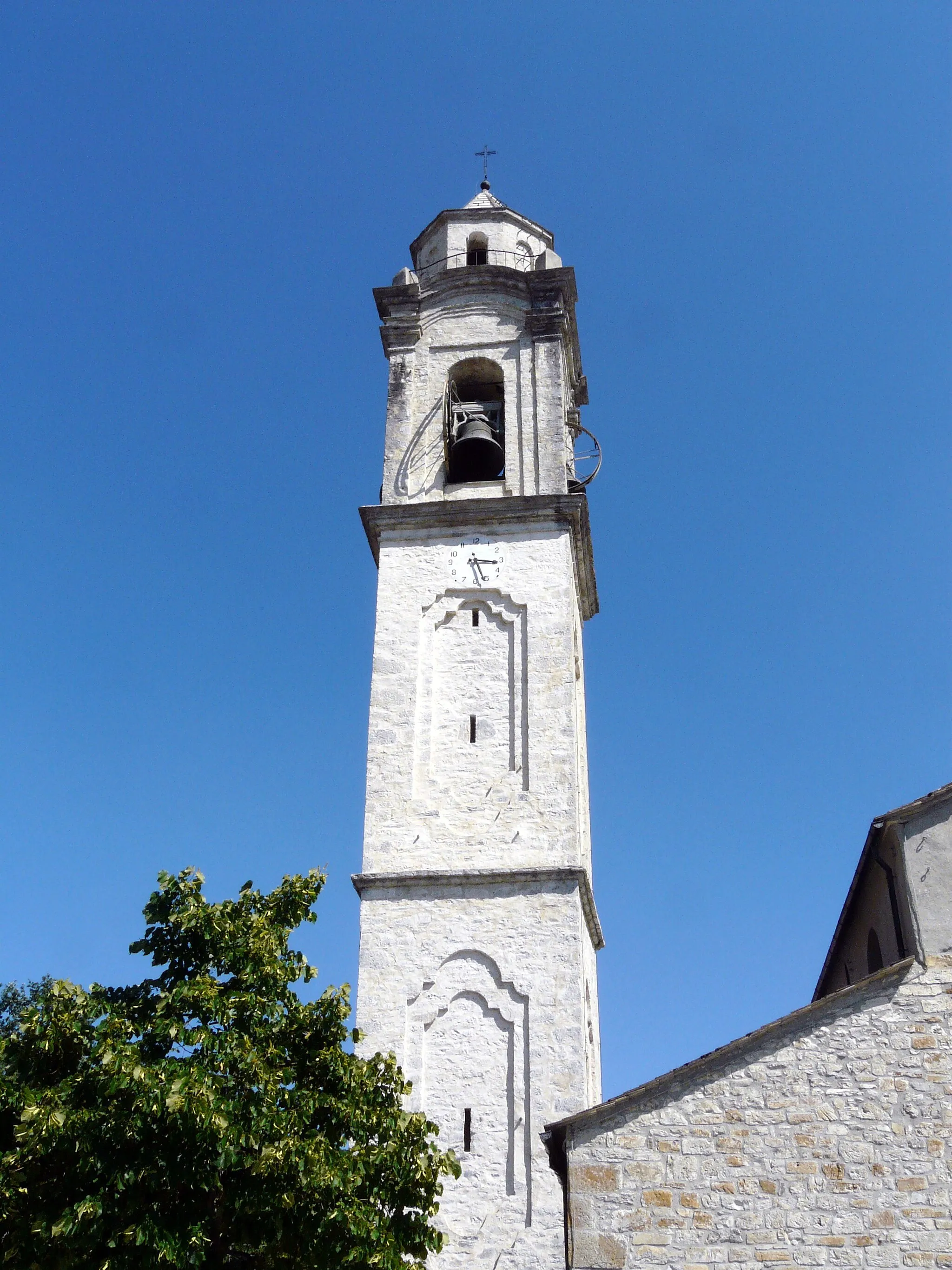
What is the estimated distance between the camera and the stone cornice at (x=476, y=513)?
63.7ft

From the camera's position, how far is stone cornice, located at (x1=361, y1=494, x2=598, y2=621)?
19.4 m

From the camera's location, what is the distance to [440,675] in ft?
60.2

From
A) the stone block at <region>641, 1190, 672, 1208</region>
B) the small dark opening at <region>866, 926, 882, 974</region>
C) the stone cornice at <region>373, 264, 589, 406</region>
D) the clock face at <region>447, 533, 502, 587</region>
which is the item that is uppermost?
the stone cornice at <region>373, 264, 589, 406</region>

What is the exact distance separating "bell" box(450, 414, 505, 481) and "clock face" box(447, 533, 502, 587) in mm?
1967

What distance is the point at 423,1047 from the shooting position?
15.3 metres

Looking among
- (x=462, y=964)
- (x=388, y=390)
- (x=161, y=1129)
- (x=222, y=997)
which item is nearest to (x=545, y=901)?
(x=462, y=964)

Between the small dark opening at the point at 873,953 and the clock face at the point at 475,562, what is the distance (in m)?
7.23

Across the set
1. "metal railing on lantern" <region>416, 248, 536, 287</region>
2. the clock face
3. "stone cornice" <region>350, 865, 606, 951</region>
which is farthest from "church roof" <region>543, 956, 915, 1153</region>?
"metal railing on lantern" <region>416, 248, 536, 287</region>

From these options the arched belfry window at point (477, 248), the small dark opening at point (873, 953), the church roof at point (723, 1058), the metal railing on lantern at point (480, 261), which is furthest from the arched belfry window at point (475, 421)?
the church roof at point (723, 1058)

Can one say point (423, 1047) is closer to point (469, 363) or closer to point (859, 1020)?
point (859, 1020)

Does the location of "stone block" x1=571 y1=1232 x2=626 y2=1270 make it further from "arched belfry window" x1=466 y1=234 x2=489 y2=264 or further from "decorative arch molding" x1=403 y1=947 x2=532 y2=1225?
"arched belfry window" x1=466 y1=234 x2=489 y2=264

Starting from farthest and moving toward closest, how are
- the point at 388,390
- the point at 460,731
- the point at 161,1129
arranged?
the point at 388,390
the point at 460,731
the point at 161,1129

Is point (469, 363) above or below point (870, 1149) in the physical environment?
above

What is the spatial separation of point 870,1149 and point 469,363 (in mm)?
13908
